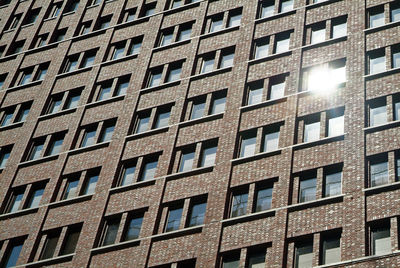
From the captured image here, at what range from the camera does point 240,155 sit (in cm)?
3947

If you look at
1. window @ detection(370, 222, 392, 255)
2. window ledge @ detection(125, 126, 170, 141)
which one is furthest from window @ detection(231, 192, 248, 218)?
window ledge @ detection(125, 126, 170, 141)

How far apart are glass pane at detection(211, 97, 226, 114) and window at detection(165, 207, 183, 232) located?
23.0 feet

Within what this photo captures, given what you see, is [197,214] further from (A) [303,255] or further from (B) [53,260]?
(B) [53,260]

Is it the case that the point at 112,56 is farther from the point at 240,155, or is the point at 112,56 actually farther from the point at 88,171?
the point at 240,155

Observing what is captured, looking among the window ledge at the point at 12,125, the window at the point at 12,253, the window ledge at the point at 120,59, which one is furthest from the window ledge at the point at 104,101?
the window at the point at 12,253

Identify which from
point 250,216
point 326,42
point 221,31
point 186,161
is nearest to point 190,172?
point 186,161

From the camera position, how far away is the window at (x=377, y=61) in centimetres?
3981

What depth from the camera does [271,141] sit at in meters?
39.5

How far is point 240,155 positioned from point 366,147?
7028mm

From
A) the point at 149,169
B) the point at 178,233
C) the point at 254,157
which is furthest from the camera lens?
the point at 149,169

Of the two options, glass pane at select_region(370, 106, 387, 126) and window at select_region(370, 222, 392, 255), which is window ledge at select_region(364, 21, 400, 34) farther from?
window at select_region(370, 222, 392, 255)

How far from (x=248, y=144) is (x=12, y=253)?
14870 mm

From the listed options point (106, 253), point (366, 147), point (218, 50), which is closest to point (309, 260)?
point (366, 147)

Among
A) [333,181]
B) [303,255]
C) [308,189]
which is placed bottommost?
[303,255]
